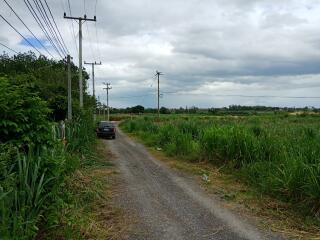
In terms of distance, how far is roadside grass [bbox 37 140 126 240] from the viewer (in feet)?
22.1

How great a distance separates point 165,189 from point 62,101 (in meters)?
19.2

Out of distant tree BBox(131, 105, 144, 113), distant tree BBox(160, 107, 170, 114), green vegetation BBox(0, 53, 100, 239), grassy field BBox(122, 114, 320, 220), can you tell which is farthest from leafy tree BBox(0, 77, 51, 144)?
distant tree BBox(131, 105, 144, 113)

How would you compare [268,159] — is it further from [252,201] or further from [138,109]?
[138,109]

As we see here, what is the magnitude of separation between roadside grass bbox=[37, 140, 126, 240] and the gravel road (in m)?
0.35

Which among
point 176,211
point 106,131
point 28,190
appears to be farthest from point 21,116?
point 106,131

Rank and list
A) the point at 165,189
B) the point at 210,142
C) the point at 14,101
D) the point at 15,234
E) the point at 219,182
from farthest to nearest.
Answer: the point at 210,142, the point at 219,182, the point at 165,189, the point at 14,101, the point at 15,234

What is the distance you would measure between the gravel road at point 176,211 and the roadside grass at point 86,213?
346 mm

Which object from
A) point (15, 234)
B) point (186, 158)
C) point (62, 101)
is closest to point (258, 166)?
point (186, 158)

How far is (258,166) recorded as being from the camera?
11992mm

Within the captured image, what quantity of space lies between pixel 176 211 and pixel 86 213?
180 cm

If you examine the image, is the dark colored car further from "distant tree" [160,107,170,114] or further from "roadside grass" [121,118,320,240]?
"distant tree" [160,107,170,114]

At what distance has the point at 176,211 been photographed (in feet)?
28.9

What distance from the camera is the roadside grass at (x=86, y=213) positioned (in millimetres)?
6730

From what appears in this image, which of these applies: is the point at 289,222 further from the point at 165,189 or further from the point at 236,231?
the point at 165,189
